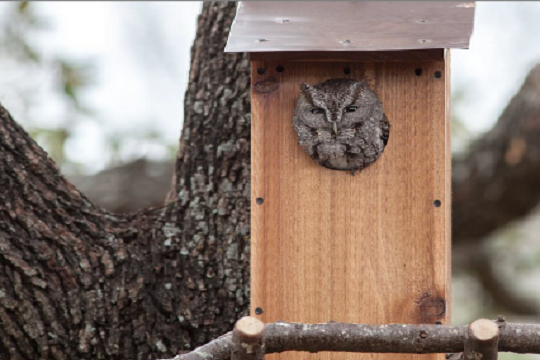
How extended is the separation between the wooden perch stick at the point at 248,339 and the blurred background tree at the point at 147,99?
2689 mm

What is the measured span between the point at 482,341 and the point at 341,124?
91 cm

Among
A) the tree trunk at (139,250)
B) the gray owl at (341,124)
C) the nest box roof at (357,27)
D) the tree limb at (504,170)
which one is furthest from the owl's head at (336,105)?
the tree limb at (504,170)

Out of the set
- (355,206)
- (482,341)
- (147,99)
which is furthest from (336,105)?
(147,99)

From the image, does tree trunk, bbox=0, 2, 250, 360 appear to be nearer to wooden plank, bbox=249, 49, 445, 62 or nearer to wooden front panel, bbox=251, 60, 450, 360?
wooden front panel, bbox=251, 60, 450, 360

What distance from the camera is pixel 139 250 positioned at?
296cm

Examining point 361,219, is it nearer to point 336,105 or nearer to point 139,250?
point 336,105

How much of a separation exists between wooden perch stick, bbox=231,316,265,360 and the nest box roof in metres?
0.91

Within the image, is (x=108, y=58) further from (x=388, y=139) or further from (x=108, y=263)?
(x=388, y=139)

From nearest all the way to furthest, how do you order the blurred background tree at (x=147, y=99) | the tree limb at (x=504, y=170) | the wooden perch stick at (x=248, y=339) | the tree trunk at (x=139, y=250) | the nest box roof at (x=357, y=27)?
the wooden perch stick at (x=248, y=339) < the nest box roof at (x=357, y=27) < the tree trunk at (x=139, y=250) < the tree limb at (x=504, y=170) < the blurred background tree at (x=147, y=99)

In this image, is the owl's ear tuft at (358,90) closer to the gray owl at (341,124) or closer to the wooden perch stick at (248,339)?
the gray owl at (341,124)

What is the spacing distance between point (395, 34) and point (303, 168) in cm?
50

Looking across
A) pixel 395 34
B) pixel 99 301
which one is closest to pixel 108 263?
pixel 99 301

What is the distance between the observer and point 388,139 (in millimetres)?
2582

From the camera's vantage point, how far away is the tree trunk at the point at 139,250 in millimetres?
2736
